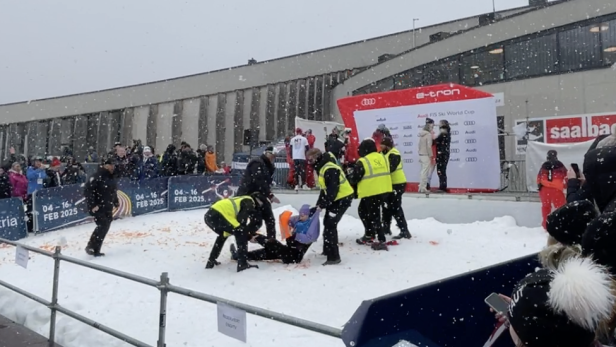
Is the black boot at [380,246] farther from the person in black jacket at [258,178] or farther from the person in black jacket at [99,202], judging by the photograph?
the person in black jacket at [99,202]

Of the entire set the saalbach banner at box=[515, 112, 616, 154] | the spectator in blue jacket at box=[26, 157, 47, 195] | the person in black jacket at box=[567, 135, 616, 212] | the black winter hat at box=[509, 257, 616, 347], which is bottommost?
the black winter hat at box=[509, 257, 616, 347]

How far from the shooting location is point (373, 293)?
22.9ft

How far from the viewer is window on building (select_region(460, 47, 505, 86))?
63.3ft

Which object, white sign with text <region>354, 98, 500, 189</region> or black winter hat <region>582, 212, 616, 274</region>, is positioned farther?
white sign with text <region>354, 98, 500, 189</region>

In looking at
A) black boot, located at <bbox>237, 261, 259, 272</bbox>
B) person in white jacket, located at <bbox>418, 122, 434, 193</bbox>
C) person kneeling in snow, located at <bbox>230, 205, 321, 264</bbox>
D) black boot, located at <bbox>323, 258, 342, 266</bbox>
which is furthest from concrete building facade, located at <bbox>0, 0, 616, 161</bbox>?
black boot, located at <bbox>237, 261, 259, 272</bbox>

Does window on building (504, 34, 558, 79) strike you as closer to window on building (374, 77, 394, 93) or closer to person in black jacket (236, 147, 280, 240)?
window on building (374, 77, 394, 93)

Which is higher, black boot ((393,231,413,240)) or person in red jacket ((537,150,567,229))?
person in red jacket ((537,150,567,229))

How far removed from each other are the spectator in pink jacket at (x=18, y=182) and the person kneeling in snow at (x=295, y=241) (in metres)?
8.27

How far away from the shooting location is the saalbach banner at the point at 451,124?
40.3ft

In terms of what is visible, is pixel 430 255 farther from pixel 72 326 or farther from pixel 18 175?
pixel 18 175

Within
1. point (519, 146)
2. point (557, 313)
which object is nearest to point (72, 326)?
point (557, 313)

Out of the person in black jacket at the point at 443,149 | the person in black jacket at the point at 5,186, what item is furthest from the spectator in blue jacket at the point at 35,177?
the person in black jacket at the point at 443,149

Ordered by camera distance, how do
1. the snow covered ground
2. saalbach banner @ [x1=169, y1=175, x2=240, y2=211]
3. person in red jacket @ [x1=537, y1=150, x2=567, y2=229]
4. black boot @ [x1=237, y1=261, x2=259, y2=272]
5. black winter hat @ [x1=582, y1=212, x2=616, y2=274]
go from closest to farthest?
black winter hat @ [x1=582, y1=212, x2=616, y2=274] < the snow covered ground < black boot @ [x1=237, y1=261, x2=259, y2=272] < person in red jacket @ [x1=537, y1=150, x2=567, y2=229] < saalbach banner @ [x1=169, y1=175, x2=240, y2=211]

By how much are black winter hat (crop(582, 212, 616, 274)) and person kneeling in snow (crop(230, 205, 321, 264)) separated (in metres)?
5.90
